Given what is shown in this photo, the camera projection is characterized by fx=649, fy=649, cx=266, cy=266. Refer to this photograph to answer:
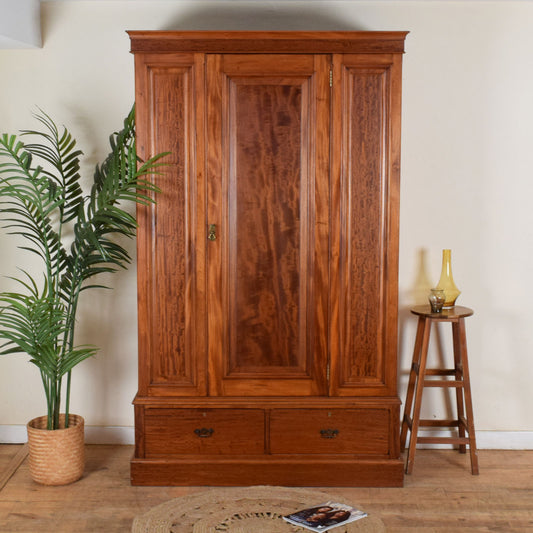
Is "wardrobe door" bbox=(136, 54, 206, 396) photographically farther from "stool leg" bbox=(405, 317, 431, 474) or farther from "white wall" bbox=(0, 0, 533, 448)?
"stool leg" bbox=(405, 317, 431, 474)

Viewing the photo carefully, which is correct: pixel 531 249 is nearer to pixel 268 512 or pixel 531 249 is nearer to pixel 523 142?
pixel 523 142

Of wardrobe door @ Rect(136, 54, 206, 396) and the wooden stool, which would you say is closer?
wardrobe door @ Rect(136, 54, 206, 396)

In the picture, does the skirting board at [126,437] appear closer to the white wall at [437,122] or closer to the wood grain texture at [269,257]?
the white wall at [437,122]

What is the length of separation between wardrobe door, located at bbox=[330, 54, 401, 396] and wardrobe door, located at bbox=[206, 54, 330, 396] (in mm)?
67

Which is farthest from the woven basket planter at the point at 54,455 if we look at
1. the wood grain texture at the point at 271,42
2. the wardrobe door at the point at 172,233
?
the wood grain texture at the point at 271,42

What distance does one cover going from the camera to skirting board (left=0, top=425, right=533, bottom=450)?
3.65m

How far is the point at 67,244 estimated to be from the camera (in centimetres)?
364

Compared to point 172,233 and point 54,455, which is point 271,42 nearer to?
point 172,233

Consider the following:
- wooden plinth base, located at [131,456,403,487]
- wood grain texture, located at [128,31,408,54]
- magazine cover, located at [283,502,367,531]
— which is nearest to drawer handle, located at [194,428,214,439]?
wooden plinth base, located at [131,456,403,487]

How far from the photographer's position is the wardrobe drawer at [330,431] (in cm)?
314

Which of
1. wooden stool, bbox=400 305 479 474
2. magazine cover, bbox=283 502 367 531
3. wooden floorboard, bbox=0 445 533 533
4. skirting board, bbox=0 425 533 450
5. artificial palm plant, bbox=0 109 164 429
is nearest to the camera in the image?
magazine cover, bbox=283 502 367 531

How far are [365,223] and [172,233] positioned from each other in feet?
3.02

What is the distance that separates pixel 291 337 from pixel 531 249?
148cm

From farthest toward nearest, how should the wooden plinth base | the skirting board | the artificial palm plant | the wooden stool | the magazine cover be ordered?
the skirting board < the wooden stool < the wooden plinth base < the artificial palm plant < the magazine cover
